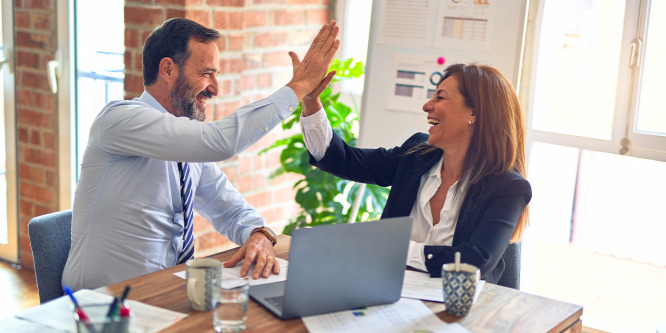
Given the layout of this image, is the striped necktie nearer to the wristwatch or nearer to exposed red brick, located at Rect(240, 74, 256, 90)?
the wristwatch

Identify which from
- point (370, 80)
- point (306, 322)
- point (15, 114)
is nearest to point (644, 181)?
point (370, 80)

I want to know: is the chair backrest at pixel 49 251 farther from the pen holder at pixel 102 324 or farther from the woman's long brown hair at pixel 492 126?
the woman's long brown hair at pixel 492 126

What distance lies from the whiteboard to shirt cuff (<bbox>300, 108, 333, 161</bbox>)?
83 cm

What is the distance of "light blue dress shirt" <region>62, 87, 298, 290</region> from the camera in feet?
6.00

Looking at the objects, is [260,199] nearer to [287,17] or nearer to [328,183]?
[328,183]

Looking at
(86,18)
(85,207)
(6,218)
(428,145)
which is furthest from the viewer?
(6,218)

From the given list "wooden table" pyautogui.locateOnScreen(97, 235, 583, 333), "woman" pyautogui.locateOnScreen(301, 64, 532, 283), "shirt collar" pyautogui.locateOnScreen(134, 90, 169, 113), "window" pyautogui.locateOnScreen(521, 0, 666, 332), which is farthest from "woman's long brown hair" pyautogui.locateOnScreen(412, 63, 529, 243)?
"window" pyautogui.locateOnScreen(521, 0, 666, 332)

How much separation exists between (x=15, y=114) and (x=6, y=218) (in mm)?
568

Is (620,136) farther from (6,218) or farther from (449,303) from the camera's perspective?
(6,218)

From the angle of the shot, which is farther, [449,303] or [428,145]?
[428,145]

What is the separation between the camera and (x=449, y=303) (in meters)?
1.53

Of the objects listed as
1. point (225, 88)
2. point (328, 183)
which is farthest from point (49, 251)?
point (328, 183)

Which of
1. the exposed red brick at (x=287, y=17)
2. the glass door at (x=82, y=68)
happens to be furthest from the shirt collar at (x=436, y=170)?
the glass door at (x=82, y=68)

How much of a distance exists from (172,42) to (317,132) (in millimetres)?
485
